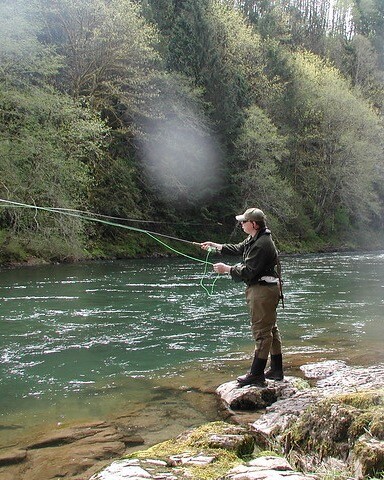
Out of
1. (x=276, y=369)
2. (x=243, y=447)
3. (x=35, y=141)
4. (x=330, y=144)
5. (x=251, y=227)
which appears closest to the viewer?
(x=243, y=447)

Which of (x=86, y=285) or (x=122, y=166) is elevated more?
(x=122, y=166)

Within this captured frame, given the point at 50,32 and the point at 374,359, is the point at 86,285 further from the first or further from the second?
the point at 50,32

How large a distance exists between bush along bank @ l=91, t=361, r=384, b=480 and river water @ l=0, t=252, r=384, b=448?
66cm

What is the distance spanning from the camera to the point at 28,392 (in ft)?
21.2

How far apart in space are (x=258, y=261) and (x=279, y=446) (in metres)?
2.09

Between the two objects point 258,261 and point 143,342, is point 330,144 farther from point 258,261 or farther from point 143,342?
point 258,261

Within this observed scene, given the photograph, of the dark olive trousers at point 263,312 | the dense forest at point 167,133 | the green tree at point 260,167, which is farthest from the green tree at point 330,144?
the dark olive trousers at point 263,312

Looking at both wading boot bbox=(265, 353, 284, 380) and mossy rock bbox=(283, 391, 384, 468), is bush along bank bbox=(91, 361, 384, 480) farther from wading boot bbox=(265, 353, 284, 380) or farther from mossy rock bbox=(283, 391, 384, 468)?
wading boot bbox=(265, 353, 284, 380)

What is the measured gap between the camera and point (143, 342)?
30.2 feet

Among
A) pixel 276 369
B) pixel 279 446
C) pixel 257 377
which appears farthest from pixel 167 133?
pixel 279 446

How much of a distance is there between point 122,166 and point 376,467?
85.5ft

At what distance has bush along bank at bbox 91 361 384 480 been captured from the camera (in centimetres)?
360

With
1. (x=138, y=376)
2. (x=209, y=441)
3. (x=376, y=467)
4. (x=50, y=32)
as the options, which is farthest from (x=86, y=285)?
(x=50, y=32)

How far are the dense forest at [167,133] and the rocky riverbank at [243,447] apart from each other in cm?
1232
